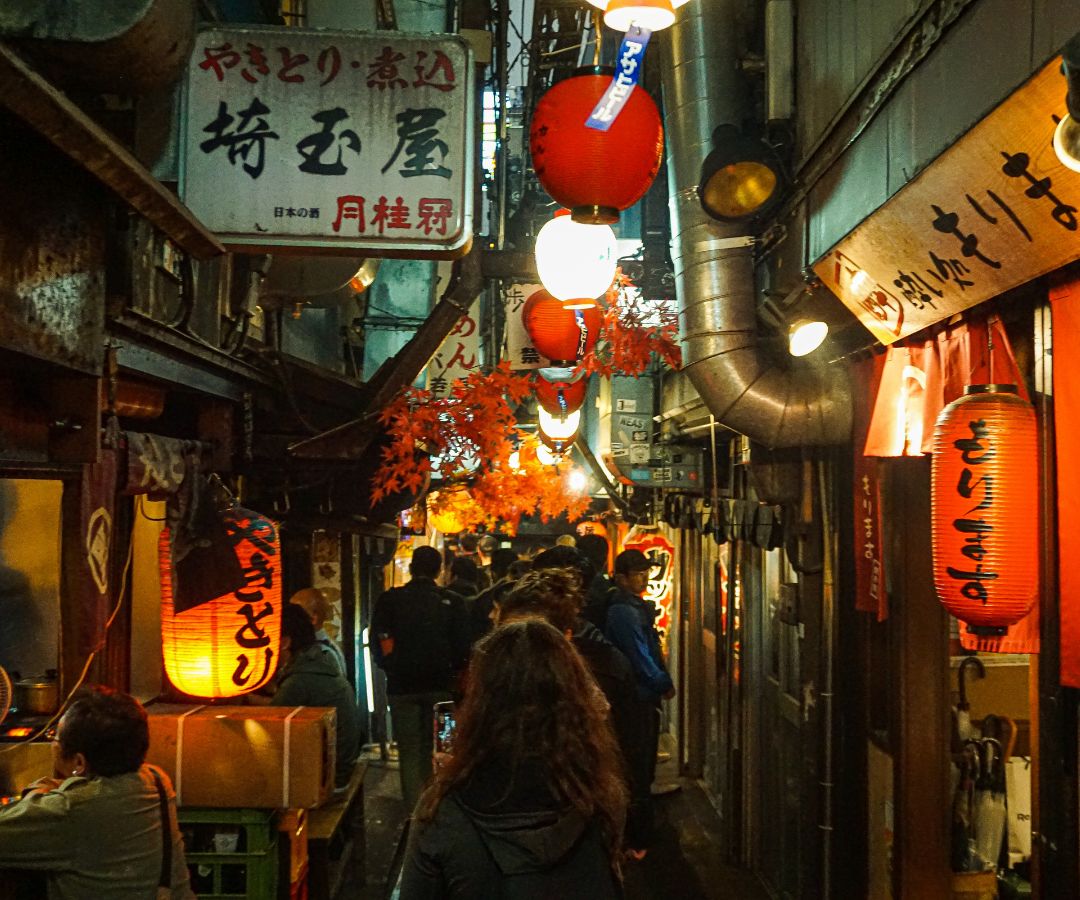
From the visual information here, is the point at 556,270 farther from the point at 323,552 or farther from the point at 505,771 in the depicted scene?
the point at 323,552

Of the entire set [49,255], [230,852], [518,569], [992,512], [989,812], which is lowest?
[230,852]

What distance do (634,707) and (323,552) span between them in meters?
8.94

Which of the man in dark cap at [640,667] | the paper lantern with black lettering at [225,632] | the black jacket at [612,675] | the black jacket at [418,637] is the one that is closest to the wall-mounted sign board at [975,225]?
the black jacket at [612,675]

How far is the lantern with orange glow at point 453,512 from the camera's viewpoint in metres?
26.1

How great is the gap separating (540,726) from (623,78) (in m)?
3.95

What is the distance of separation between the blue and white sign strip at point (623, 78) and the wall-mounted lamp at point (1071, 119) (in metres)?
2.40

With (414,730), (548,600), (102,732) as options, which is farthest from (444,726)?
(414,730)

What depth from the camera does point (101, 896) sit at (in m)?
5.20

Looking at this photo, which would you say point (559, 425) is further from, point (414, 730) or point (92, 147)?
point (92, 147)

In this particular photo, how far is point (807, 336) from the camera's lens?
8.55 m

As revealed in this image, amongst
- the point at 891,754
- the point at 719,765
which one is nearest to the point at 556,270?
the point at 891,754

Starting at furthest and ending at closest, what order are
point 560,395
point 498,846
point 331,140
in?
point 560,395 → point 331,140 → point 498,846

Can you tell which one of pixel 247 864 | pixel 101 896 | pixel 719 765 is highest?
pixel 101 896

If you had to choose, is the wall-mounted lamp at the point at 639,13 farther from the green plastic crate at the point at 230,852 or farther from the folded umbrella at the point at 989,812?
the folded umbrella at the point at 989,812
